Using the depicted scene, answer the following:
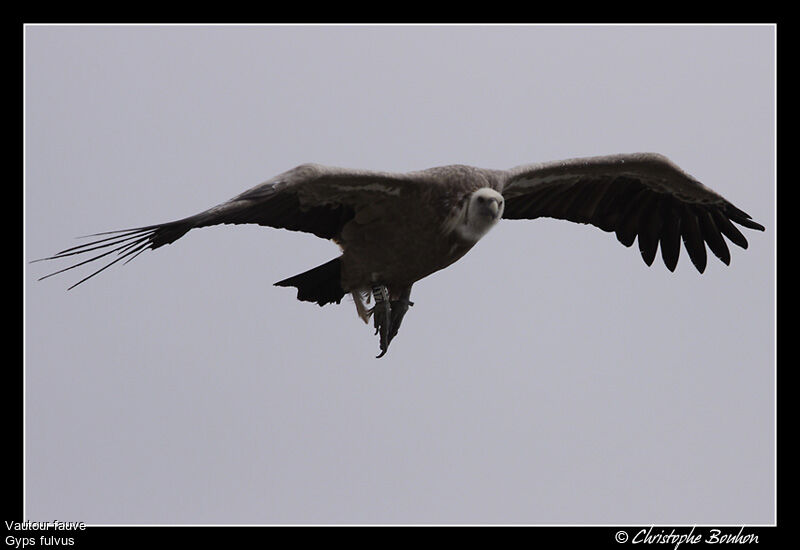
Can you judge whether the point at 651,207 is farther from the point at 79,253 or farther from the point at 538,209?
the point at 79,253

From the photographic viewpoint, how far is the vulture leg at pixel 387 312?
28.0 feet

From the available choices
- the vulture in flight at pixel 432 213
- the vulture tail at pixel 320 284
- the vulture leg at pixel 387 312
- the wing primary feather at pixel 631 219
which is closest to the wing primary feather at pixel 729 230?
the vulture in flight at pixel 432 213

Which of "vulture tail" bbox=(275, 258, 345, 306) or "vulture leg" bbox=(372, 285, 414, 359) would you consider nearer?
"vulture leg" bbox=(372, 285, 414, 359)

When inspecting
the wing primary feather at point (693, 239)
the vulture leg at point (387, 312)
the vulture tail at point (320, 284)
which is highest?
the wing primary feather at point (693, 239)

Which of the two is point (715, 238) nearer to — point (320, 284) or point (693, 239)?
point (693, 239)

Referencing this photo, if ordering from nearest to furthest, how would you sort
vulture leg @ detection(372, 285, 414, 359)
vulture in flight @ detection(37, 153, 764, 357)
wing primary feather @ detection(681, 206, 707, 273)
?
vulture in flight @ detection(37, 153, 764, 357), vulture leg @ detection(372, 285, 414, 359), wing primary feather @ detection(681, 206, 707, 273)

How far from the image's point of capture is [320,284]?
8.79 meters

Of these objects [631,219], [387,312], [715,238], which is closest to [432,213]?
[387,312]

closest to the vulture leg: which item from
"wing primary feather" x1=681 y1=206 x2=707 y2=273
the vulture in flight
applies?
the vulture in flight

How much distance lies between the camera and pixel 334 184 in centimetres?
794

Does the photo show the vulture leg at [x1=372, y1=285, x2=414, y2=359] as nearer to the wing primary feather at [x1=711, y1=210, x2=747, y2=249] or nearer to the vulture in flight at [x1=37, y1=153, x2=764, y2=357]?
the vulture in flight at [x1=37, y1=153, x2=764, y2=357]

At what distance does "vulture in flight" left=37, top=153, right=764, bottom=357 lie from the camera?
7.87 meters

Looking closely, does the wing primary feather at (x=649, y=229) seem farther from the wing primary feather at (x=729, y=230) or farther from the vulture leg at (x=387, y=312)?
the vulture leg at (x=387, y=312)

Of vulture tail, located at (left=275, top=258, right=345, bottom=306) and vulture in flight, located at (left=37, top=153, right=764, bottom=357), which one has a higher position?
vulture in flight, located at (left=37, top=153, right=764, bottom=357)
